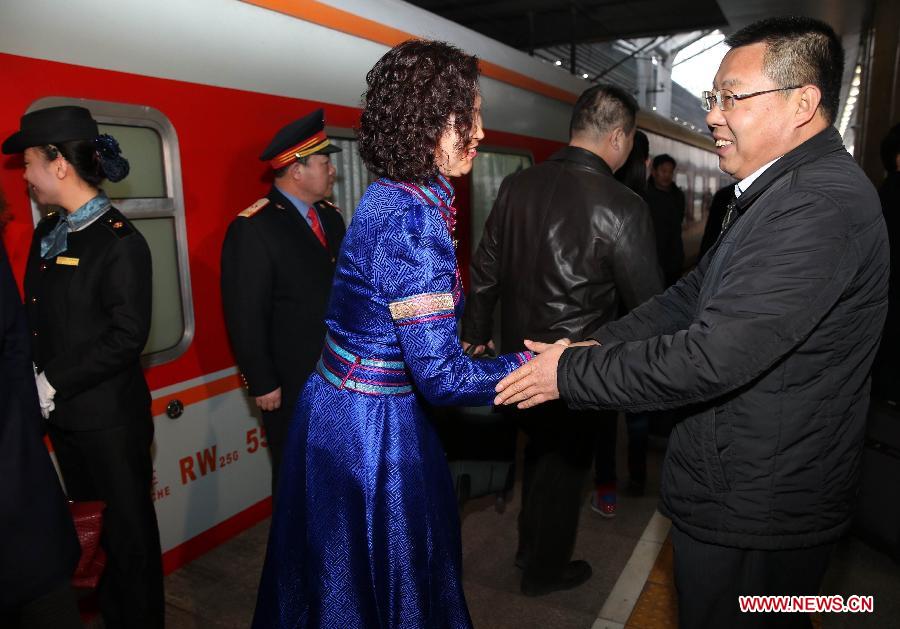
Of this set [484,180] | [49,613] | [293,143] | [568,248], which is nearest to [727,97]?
[568,248]

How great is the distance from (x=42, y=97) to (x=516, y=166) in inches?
153

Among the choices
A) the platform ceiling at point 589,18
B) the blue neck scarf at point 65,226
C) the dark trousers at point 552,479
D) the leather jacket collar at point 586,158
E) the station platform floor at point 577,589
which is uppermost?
the platform ceiling at point 589,18

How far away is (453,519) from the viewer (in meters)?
2.00

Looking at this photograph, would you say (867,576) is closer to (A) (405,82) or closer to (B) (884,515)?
(B) (884,515)

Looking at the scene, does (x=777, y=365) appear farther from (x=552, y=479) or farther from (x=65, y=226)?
(x=65, y=226)

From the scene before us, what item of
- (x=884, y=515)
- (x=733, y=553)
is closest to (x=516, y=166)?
(x=884, y=515)

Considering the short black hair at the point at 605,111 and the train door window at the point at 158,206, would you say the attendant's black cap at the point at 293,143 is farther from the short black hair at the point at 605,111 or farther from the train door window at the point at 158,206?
the short black hair at the point at 605,111

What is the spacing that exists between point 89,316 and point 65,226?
0.32m

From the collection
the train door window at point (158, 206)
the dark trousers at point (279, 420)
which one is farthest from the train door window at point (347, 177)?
the dark trousers at point (279, 420)

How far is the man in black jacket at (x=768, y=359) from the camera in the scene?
5.07ft

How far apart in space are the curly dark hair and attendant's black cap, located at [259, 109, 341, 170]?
4.18 feet

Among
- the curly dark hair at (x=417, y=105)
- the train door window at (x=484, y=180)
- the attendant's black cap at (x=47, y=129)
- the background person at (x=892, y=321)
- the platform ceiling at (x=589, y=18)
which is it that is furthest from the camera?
the platform ceiling at (x=589, y=18)

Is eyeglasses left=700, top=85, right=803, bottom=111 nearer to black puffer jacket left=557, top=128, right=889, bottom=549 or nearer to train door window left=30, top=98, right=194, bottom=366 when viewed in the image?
black puffer jacket left=557, top=128, right=889, bottom=549

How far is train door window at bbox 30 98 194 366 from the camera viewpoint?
8.89ft
